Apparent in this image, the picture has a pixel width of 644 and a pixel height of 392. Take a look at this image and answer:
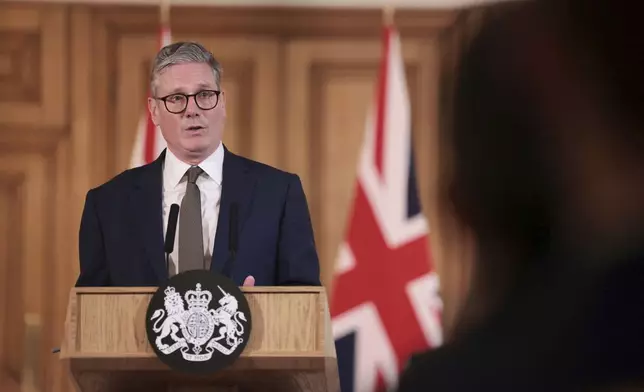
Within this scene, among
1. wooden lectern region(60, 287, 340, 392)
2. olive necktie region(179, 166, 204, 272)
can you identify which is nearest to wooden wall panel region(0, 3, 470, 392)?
olive necktie region(179, 166, 204, 272)

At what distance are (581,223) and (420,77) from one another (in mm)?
811

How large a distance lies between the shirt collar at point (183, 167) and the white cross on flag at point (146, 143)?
1064mm

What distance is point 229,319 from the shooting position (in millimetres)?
2119

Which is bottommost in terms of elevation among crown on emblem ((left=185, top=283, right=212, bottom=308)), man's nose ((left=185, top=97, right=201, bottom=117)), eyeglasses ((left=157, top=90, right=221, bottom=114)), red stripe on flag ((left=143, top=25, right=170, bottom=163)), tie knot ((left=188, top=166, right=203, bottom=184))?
crown on emblem ((left=185, top=283, right=212, bottom=308))

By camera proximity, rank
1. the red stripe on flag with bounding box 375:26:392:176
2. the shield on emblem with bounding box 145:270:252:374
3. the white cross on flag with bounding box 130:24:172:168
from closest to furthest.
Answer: the shield on emblem with bounding box 145:270:252:374
the white cross on flag with bounding box 130:24:172:168
the red stripe on flag with bounding box 375:26:392:176

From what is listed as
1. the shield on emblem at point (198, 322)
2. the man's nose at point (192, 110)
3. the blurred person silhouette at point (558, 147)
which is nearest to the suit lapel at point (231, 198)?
the man's nose at point (192, 110)

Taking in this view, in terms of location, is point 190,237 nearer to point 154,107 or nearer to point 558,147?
point 154,107

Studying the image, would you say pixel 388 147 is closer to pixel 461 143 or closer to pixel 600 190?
pixel 600 190

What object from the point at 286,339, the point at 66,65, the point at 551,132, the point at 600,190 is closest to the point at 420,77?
the point at 551,132

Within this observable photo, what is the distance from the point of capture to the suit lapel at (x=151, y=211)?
9.02ft

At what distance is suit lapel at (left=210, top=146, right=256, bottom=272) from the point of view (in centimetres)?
273

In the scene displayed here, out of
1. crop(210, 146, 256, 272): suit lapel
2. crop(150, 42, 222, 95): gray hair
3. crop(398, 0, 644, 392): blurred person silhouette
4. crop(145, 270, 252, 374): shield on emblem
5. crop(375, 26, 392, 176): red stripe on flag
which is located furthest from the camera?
crop(375, 26, 392, 176): red stripe on flag

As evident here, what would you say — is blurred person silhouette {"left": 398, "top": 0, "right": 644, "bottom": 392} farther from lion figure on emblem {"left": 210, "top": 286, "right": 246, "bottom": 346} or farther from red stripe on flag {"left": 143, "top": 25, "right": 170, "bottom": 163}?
lion figure on emblem {"left": 210, "top": 286, "right": 246, "bottom": 346}

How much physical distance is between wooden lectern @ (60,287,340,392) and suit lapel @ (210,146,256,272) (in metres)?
0.56
